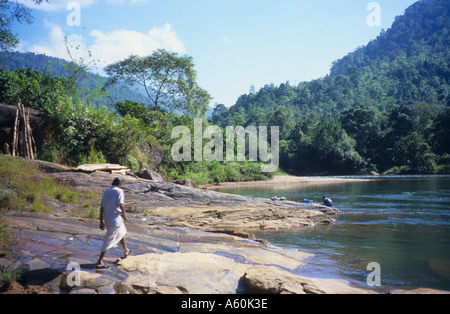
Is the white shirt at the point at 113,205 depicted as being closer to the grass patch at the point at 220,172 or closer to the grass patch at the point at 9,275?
the grass patch at the point at 9,275

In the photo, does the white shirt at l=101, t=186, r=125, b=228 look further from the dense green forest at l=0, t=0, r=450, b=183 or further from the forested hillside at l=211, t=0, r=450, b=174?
the forested hillside at l=211, t=0, r=450, b=174

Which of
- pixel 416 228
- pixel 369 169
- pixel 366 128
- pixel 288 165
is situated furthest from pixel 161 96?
pixel 366 128

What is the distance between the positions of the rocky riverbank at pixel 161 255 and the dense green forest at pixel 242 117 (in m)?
6.05

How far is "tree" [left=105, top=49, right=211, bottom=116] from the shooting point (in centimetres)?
3438

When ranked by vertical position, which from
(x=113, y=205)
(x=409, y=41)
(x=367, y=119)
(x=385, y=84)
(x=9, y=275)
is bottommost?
(x=9, y=275)

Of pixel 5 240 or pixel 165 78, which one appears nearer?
pixel 5 240

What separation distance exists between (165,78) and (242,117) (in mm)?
58962

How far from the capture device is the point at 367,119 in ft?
215

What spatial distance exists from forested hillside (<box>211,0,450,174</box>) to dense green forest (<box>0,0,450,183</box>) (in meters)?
0.20

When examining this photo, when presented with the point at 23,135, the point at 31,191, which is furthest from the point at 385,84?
Answer: the point at 31,191

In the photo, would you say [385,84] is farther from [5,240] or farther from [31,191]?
[5,240]

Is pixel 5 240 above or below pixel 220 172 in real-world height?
below

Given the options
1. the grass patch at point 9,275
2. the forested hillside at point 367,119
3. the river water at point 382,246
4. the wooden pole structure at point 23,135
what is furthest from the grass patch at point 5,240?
the forested hillside at point 367,119

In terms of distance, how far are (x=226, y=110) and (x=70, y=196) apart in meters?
109
